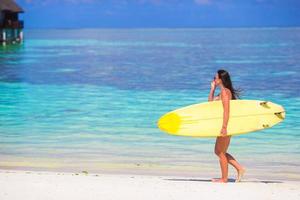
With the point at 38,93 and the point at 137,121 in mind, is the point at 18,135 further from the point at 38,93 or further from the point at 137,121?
the point at 38,93

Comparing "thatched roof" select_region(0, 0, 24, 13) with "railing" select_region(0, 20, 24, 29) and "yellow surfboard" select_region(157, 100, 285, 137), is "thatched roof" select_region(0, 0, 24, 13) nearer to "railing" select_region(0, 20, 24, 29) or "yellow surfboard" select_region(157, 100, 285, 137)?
"railing" select_region(0, 20, 24, 29)

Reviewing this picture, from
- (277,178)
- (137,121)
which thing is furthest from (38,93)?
(277,178)

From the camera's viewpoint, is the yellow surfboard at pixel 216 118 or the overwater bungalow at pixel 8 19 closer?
the yellow surfboard at pixel 216 118

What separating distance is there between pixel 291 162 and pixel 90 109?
8.52 metres

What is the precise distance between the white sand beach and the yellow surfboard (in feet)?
2.48

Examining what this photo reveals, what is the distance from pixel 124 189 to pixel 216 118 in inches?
58.7

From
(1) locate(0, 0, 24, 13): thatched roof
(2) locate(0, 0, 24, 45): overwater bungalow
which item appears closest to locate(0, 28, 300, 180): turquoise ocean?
→ (1) locate(0, 0, 24, 13): thatched roof

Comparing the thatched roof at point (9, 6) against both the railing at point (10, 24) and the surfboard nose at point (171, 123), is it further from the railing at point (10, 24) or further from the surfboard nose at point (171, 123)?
the surfboard nose at point (171, 123)

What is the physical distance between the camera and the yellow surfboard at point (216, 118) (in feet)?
23.9

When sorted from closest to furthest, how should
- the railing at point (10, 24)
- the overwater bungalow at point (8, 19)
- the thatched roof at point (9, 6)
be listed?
the thatched roof at point (9, 6)
the overwater bungalow at point (8, 19)
the railing at point (10, 24)

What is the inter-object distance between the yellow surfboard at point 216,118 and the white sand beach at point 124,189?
75cm

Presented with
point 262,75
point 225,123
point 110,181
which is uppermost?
point 225,123

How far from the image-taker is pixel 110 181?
6723mm

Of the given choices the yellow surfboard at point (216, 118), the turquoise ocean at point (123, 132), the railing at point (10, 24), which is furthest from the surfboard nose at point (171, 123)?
the railing at point (10, 24)
